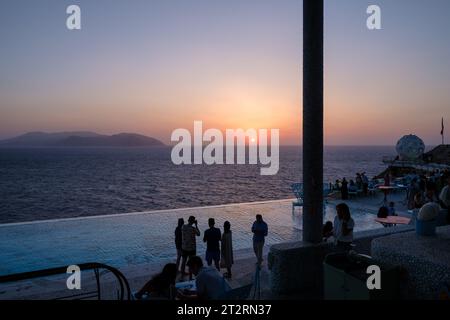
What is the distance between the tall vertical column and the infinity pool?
209 inches

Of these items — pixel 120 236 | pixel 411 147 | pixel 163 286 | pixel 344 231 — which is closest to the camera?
pixel 163 286

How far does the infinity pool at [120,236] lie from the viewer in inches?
405

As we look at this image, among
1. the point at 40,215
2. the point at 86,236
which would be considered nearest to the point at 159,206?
the point at 40,215

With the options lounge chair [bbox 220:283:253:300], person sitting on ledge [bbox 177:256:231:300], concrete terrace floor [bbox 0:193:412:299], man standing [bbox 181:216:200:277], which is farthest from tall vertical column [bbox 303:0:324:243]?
man standing [bbox 181:216:200:277]

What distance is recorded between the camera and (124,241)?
480 inches

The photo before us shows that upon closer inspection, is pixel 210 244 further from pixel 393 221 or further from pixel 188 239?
pixel 393 221

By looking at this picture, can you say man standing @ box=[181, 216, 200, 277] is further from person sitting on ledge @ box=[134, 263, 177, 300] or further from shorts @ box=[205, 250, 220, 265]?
person sitting on ledge @ box=[134, 263, 177, 300]

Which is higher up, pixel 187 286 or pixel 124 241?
pixel 187 286

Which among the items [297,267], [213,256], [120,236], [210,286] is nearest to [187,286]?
[210,286]

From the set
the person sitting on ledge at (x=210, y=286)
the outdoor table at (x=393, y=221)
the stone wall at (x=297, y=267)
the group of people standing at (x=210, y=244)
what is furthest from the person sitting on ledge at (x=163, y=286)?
the outdoor table at (x=393, y=221)

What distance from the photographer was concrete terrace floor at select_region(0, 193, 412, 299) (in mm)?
7621

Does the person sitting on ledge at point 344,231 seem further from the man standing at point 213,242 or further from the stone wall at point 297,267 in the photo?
the man standing at point 213,242

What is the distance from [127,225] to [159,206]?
31.2 meters

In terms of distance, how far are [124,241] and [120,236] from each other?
0.80 m
